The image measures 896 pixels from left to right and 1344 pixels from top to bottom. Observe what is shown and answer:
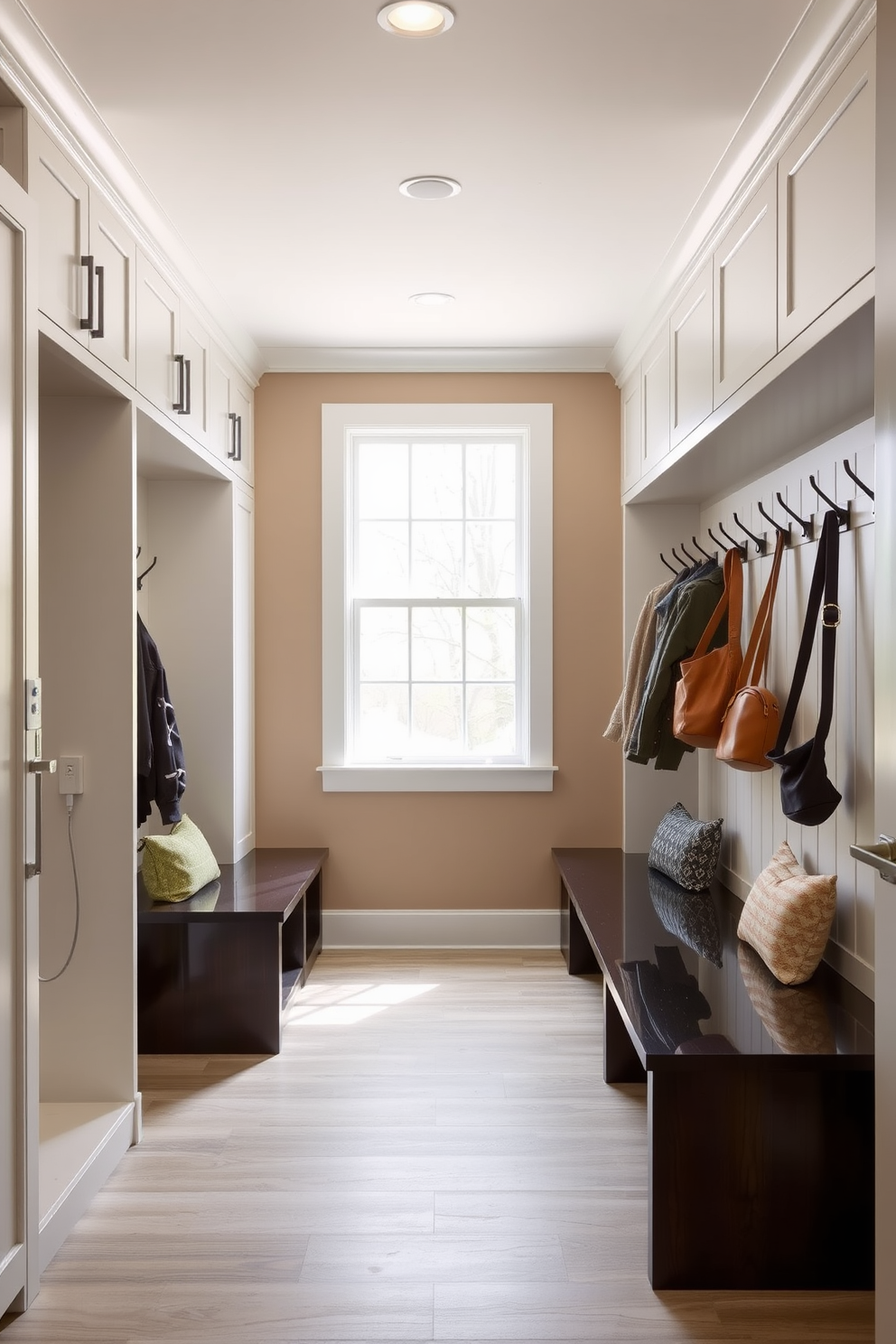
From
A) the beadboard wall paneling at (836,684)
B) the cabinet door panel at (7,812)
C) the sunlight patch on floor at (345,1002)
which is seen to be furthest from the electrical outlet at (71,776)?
the beadboard wall paneling at (836,684)

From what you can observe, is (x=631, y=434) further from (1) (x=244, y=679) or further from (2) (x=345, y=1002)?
(2) (x=345, y=1002)

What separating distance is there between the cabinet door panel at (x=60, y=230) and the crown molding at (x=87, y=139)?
2.3 inches

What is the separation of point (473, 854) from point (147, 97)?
322 cm

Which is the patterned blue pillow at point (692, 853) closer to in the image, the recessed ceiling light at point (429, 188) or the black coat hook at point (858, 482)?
the black coat hook at point (858, 482)

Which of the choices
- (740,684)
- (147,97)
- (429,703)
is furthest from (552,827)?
(147,97)

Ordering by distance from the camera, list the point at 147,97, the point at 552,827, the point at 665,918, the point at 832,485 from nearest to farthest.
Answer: the point at 147,97
the point at 832,485
the point at 665,918
the point at 552,827

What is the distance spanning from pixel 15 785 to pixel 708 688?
2.08 m

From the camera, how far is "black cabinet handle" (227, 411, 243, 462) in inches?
163

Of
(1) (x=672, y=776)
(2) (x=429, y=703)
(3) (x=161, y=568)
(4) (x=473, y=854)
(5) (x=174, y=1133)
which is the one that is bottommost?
(5) (x=174, y=1133)

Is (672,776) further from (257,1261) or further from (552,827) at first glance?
(257,1261)

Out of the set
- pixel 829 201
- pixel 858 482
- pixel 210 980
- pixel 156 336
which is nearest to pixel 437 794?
pixel 210 980

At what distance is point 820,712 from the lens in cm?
260

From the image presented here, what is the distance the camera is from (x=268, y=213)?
3.04 m

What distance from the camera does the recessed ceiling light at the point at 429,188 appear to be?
283 centimetres
